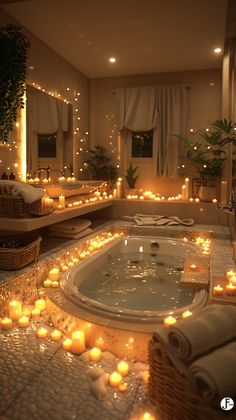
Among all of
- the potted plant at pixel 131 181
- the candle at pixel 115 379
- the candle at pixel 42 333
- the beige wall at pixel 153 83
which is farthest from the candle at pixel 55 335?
the beige wall at pixel 153 83

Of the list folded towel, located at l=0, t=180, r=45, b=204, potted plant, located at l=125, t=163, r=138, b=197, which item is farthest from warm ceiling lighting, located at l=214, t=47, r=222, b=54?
folded towel, located at l=0, t=180, r=45, b=204

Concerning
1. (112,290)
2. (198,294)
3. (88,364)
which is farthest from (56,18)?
(88,364)

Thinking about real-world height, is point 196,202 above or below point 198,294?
above

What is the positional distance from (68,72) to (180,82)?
166cm

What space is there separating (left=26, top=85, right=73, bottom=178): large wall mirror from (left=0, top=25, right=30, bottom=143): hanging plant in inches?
23.2

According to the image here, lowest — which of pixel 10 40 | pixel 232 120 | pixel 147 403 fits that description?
pixel 147 403

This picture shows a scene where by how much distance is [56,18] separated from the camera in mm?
3318

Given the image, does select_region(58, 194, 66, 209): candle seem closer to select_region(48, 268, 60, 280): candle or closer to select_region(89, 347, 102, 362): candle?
select_region(48, 268, 60, 280): candle

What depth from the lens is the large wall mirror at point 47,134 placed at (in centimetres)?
363

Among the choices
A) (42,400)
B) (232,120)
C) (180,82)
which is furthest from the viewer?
(180,82)

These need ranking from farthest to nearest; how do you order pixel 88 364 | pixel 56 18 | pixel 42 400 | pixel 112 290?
pixel 56 18 < pixel 112 290 < pixel 88 364 < pixel 42 400

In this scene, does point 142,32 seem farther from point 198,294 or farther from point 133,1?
point 198,294

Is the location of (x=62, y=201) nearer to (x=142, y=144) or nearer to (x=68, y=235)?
(x=68, y=235)

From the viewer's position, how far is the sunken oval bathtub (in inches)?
67.7
